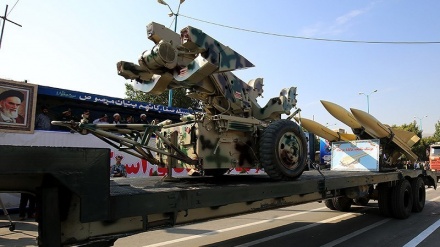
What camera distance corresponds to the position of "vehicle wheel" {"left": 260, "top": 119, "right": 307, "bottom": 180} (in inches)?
222

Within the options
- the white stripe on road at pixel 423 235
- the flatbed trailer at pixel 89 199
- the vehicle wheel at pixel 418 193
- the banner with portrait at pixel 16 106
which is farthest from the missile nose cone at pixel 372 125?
the banner with portrait at pixel 16 106

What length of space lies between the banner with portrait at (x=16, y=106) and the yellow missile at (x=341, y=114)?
908 cm

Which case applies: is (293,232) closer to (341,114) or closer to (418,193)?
(418,193)

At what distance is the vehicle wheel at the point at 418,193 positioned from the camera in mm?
10297

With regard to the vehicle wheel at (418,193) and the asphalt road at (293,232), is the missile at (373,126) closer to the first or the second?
the vehicle wheel at (418,193)

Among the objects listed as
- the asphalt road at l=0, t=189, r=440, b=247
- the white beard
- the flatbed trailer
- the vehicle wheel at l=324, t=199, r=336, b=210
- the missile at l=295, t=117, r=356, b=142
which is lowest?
the asphalt road at l=0, t=189, r=440, b=247

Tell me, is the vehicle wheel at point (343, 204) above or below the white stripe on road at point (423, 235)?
above

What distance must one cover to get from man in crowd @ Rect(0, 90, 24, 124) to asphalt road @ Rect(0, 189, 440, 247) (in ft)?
9.06

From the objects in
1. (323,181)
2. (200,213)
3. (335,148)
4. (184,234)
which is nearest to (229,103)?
(323,181)

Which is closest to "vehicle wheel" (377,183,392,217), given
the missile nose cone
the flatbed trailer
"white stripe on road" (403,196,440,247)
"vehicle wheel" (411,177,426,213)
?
"white stripe on road" (403,196,440,247)

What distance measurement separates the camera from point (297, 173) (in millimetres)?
6078

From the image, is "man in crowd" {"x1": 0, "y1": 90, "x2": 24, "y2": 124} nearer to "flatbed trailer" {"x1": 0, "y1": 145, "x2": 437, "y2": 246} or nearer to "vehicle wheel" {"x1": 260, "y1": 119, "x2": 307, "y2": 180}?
"vehicle wheel" {"x1": 260, "y1": 119, "x2": 307, "y2": 180}

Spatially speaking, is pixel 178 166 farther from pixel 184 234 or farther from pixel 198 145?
pixel 184 234

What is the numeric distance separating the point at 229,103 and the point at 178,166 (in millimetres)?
1379
